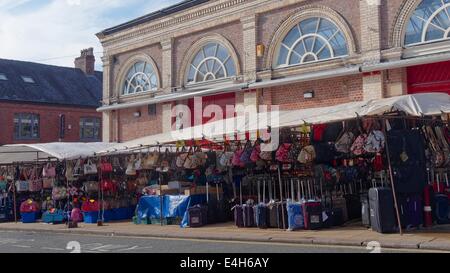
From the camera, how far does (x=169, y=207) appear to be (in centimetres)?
1688

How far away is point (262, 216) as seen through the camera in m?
14.4

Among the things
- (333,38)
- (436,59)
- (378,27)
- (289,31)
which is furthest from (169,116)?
(436,59)

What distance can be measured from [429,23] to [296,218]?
300 inches

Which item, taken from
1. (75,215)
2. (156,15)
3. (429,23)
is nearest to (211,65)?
(156,15)

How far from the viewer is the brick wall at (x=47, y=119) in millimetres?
37062

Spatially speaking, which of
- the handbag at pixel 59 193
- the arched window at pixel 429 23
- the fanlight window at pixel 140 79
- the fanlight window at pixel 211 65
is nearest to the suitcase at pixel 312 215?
the arched window at pixel 429 23

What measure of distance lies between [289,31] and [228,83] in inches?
129

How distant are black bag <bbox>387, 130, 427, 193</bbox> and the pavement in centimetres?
104

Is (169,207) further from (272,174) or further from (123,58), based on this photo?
(123,58)

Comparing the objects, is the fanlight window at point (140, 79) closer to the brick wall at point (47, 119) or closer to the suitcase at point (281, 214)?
the suitcase at point (281, 214)

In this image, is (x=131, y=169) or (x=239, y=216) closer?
(x=239, y=216)

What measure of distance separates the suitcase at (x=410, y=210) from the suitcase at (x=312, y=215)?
2.03 meters

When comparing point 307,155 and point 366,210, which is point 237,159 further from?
point 366,210

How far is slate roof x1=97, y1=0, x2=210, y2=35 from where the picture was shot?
23.2 meters
